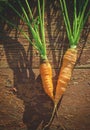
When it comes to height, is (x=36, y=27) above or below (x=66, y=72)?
above

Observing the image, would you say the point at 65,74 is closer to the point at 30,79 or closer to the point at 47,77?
the point at 47,77

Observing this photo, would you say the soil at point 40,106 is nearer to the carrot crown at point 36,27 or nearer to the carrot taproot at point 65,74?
the carrot taproot at point 65,74

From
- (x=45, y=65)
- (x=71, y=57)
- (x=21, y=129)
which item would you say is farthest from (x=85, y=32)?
(x=21, y=129)

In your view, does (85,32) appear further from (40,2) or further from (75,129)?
(75,129)

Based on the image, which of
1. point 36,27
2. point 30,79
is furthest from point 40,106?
point 36,27

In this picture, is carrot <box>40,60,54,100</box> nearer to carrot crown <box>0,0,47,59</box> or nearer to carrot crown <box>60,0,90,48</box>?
carrot crown <box>0,0,47,59</box>

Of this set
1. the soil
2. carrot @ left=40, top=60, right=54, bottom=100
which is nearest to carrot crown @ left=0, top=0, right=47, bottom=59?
carrot @ left=40, top=60, right=54, bottom=100

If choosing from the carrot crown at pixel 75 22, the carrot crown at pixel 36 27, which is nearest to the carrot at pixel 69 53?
the carrot crown at pixel 75 22
